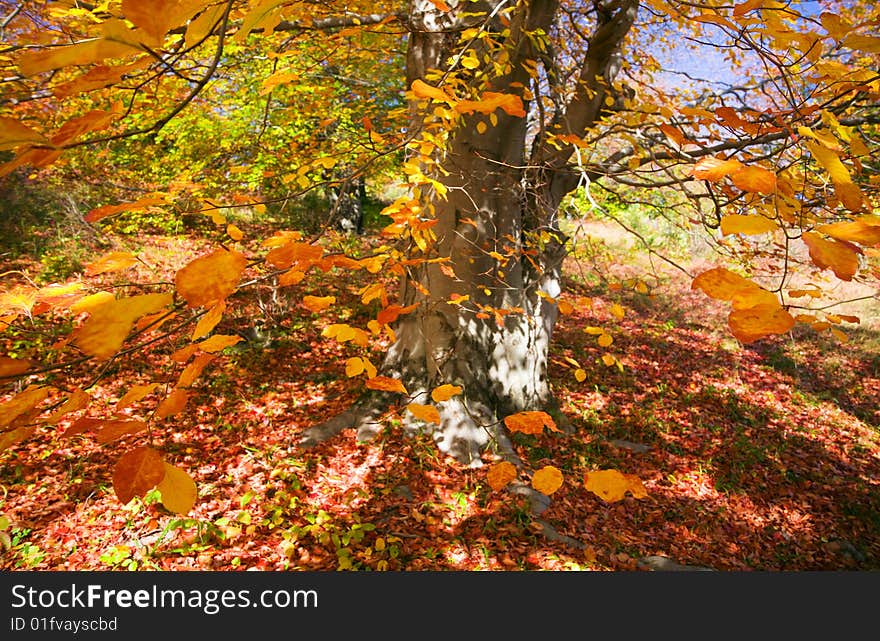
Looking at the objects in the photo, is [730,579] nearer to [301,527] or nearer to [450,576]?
[450,576]

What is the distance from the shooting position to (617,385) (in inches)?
239

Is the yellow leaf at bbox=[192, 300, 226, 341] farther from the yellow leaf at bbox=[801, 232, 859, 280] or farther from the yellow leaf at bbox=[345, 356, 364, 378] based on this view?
the yellow leaf at bbox=[801, 232, 859, 280]

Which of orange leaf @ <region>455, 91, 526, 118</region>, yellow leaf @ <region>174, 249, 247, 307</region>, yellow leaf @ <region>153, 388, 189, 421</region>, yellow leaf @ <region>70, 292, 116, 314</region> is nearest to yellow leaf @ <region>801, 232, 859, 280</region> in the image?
orange leaf @ <region>455, 91, 526, 118</region>

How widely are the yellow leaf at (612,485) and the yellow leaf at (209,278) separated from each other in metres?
0.91

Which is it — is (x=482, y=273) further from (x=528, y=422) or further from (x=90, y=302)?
(x=90, y=302)

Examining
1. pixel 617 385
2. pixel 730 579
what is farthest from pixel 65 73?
pixel 617 385

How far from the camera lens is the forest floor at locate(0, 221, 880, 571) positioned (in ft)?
9.24

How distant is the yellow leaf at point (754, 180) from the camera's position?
30.1 inches

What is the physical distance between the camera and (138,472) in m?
0.75

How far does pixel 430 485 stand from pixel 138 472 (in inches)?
118

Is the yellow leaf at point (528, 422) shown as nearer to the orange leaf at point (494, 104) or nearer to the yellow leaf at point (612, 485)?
the yellow leaf at point (612, 485)

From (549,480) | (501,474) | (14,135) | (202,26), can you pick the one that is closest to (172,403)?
(14,135)

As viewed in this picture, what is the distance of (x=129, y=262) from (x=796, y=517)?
5.44 meters

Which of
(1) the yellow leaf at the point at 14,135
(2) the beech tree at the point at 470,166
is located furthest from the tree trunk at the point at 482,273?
(1) the yellow leaf at the point at 14,135
